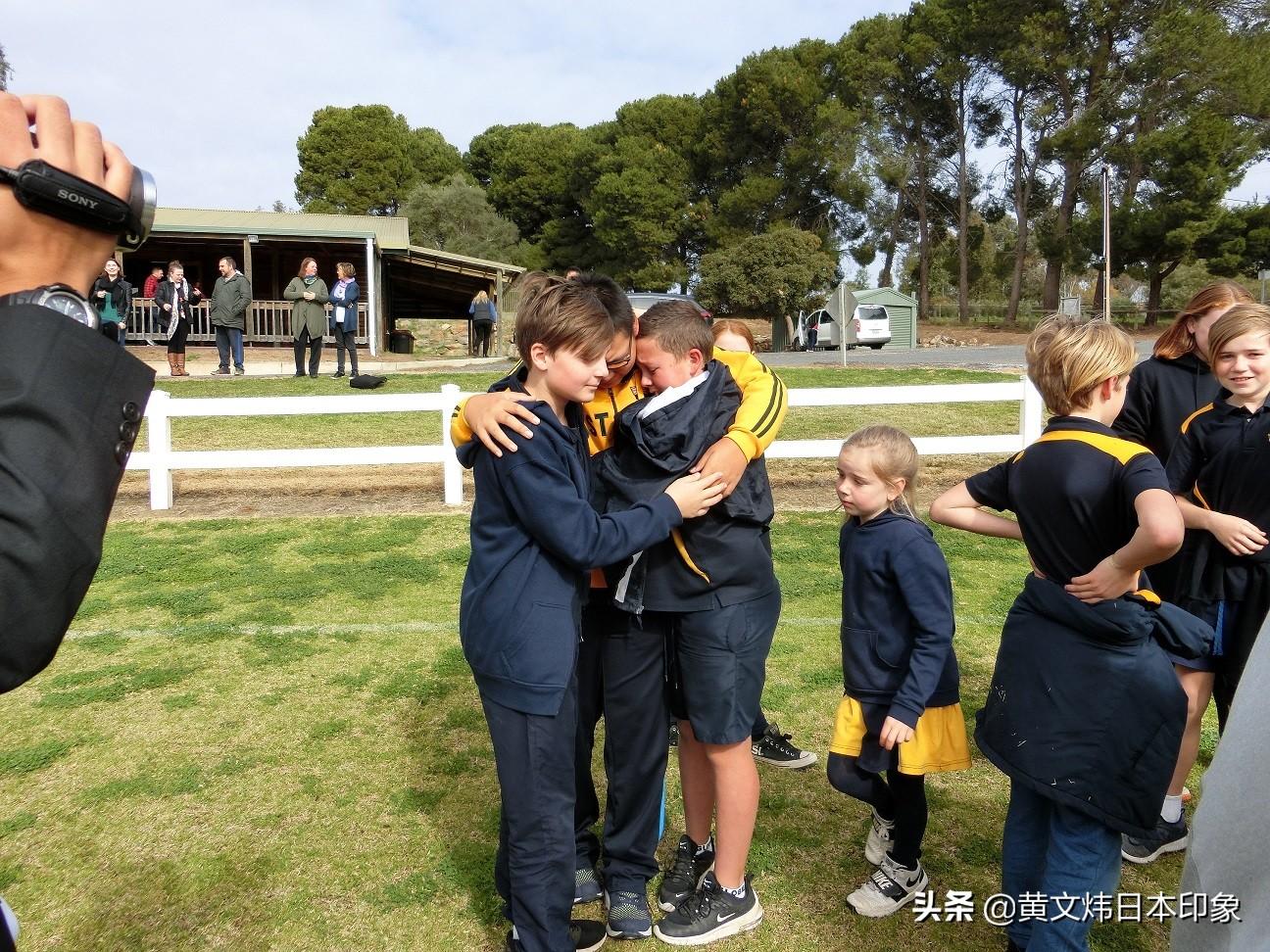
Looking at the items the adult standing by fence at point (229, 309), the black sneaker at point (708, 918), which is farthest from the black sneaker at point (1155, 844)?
the adult standing by fence at point (229, 309)

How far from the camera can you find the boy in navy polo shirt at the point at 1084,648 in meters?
2.37

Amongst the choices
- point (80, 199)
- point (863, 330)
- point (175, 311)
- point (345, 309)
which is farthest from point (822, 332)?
point (80, 199)

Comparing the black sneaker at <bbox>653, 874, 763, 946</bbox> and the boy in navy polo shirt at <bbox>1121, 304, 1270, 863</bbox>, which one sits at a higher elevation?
the boy in navy polo shirt at <bbox>1121, 304, 1270, 863</bbox>

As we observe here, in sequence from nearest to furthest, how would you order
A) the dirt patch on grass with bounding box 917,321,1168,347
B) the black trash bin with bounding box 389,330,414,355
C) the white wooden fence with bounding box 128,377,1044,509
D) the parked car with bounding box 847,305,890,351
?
the white wooden fence with bounding box 128,377,1044,509 → the black trash bin with bounding box 389,330,414,355 → the parked car with bounding box 847,305,890,351 → the dirt patch on grass with bounding box 917,321,1168,347

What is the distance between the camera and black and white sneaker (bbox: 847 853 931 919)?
9.86 ft

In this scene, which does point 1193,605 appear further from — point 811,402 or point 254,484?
point 254,484

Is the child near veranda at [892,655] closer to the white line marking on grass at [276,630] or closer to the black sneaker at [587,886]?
the black sneaker at [587,886]

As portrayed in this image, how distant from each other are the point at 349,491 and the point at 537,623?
7.99m

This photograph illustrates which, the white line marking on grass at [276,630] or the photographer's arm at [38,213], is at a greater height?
the photographer's arm at [38,213]

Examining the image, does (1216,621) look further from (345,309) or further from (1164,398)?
(345,309)

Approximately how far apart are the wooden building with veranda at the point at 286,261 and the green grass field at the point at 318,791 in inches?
721

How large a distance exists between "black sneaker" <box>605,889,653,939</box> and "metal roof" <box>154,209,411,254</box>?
22779 mm

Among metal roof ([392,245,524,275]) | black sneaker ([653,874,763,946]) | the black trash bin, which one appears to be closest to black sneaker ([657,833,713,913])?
black sneaker ([653,874,763,946])

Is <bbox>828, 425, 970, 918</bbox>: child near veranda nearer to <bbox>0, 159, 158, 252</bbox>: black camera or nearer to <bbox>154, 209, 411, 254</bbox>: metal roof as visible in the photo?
<bbox>0, 159, 158, 252</bbox>: black camera
